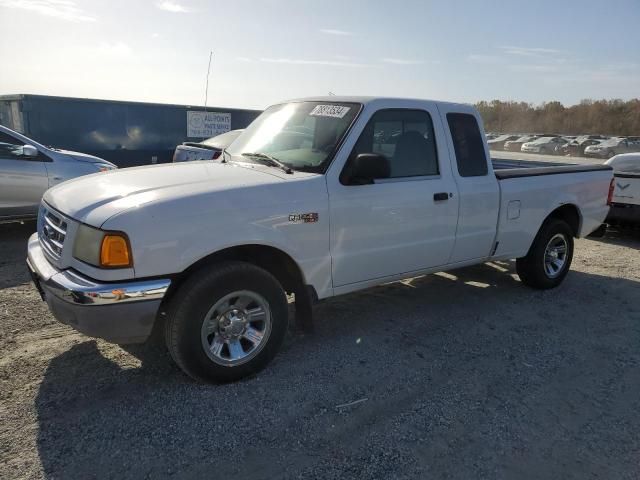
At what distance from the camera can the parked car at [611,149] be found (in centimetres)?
3506

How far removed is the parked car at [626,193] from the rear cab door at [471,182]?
4.58 m

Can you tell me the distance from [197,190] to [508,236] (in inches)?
127

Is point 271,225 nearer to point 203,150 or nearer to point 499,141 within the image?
point 203,150

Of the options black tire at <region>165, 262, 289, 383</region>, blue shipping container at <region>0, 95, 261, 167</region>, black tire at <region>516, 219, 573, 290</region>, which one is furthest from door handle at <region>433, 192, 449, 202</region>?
blue shipping container at <region>0, 95, 261, 167</region>

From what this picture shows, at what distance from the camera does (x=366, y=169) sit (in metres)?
3.66

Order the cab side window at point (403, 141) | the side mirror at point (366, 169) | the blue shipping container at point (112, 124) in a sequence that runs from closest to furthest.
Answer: the side mirror at point (366, 169) → the cab side window at point (403, 141) → the blue shipping container at point (112, 124)

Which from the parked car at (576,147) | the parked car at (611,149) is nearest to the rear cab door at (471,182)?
the parked car at (611,149)

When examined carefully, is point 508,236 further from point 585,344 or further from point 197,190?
point 197,190

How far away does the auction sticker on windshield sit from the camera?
4.08m

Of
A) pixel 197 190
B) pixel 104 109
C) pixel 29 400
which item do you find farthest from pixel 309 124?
pixel 104 109

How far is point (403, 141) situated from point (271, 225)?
4.97ft

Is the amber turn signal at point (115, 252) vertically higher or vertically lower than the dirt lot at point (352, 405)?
higher

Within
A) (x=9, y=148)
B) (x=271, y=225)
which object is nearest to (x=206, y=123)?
(x=9, y=148)

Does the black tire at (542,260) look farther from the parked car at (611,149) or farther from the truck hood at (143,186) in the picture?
the parked car at (611,149)
